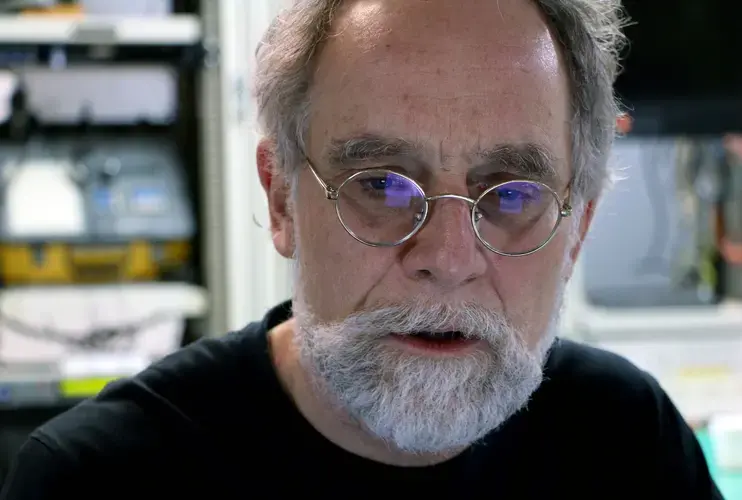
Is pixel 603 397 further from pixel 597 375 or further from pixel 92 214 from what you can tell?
pixel 92 214

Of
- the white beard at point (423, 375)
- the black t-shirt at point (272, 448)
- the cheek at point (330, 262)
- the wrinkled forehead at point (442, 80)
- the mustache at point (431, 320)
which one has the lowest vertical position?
the black t-shirt at point (272, 448)

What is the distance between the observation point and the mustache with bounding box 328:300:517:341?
85cm

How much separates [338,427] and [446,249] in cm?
31

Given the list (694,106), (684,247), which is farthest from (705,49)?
(684,247)

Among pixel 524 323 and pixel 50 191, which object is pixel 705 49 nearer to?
pixel 524 323

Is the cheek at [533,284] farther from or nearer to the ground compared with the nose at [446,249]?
nearer to the ground

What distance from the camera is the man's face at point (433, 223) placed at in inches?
33.9

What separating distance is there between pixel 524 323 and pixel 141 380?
19.8 inches

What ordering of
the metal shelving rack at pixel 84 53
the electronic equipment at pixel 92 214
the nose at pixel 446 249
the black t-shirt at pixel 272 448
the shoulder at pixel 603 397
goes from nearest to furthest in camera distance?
the nose at pixel 446 249, the black t-shirt at pixel 272 448, the shoulder at pixel 603 397, the metal shelving rack at pixel 84 53, the electronic equipment at pixel 92 214

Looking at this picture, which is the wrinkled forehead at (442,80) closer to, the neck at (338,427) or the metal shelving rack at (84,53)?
the neck at (338,427)

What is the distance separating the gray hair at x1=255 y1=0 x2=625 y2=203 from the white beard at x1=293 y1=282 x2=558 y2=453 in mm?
226

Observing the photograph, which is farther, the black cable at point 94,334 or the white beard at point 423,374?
the black cable at point 94,334

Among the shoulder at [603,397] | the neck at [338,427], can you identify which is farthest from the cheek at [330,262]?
the shoulder at [603,397]

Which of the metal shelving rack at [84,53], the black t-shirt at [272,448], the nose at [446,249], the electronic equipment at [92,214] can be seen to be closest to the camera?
the nose at [446,249]
